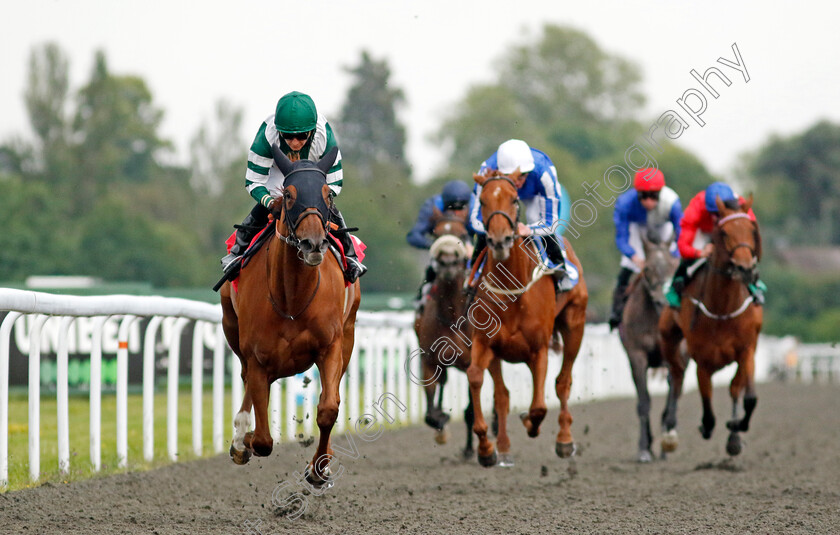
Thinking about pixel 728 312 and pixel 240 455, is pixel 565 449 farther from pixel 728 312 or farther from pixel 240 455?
pixel 240 455

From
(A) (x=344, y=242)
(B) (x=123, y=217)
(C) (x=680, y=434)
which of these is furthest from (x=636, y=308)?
(B) (x=123, y=217)

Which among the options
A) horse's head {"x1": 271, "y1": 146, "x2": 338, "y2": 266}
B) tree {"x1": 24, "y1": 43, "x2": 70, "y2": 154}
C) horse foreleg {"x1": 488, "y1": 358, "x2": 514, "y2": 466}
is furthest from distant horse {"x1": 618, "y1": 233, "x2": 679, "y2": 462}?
tree {"x1": 24, "y1": 43, "x2": 70, "y2": 154}

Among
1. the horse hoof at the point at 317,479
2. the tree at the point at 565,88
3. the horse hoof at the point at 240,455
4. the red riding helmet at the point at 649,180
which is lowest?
the horse hoof at the point at 317,479

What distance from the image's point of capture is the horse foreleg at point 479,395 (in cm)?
700

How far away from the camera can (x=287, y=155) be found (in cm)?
599

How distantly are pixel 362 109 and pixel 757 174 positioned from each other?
84.2 ft

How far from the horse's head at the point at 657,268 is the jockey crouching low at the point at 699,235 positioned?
56 cm

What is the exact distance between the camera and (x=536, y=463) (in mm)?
8805

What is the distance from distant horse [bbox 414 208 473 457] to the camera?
834cm

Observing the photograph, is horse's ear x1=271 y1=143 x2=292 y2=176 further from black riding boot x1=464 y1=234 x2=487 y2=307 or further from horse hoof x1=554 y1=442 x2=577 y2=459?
horse hoof x1=554 y1=442 x2=577 y2=459

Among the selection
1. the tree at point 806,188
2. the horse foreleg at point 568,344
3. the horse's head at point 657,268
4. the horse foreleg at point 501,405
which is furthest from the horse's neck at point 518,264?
the tree at point 806,188

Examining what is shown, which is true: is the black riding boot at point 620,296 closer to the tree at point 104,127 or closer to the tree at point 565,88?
the tree at point 104,127

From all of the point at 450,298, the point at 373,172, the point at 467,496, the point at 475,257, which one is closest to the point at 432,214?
the point at 450,298

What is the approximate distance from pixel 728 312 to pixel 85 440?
455 cm
